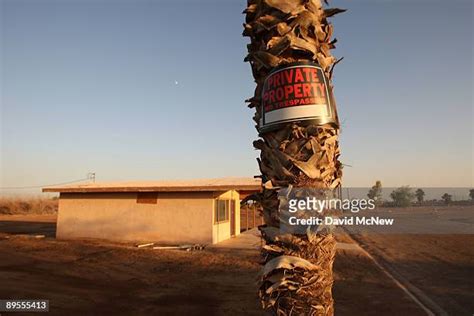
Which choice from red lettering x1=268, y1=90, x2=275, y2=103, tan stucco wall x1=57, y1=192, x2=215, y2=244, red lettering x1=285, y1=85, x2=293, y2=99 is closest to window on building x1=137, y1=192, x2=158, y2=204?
tan stucco wall x1=57, y1=192, x2=215, y2=244

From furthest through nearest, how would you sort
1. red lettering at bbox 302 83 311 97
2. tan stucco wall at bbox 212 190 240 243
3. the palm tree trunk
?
tan stucco wall at bbox 212 190 240 243 → red lettering at bbox 302 83 311 97 → the palm tree trunk

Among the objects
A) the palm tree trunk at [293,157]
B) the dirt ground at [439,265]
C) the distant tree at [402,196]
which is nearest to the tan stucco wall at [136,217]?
the dirt ground at [439,265]

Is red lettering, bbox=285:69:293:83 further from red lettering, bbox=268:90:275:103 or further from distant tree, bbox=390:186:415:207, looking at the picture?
distant tree, bbox=390:186:415:207

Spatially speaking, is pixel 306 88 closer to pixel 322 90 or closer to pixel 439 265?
pixel 322 90

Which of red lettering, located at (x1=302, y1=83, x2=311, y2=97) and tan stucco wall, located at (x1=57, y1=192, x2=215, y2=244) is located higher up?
red lettering, located at (x1=302, y1=83, x2=311, y2=97)

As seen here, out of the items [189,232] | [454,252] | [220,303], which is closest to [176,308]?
[220,303]

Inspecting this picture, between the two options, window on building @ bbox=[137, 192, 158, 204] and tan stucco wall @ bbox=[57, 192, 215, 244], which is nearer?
tan stucco wall @ bbox=[57, 192, 215, 244]

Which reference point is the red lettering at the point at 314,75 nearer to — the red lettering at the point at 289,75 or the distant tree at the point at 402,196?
the red lettering at the point at 289,75

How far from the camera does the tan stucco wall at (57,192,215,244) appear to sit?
59.6 ft

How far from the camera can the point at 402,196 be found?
111000 mm

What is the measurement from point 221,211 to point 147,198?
433 centimetres

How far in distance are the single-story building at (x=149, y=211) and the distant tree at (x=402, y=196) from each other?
99961 millimetres

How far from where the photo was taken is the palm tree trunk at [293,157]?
78.2 inches

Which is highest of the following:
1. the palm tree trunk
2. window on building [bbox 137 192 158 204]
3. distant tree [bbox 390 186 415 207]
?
the palm tree trunk
